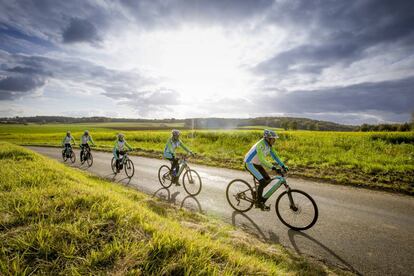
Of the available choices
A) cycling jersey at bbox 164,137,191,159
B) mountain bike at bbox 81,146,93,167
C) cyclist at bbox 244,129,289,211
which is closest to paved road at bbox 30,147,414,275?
cyclist at bbox 244,129,289,211

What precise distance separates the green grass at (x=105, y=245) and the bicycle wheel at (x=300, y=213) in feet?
4.58

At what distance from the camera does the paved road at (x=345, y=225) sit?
4.49 meters

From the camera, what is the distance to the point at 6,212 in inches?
157

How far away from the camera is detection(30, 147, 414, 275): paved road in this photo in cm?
449

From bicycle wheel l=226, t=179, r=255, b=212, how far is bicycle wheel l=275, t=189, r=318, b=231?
3.38ft

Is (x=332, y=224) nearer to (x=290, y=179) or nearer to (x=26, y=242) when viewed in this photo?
(x=290, y=179)

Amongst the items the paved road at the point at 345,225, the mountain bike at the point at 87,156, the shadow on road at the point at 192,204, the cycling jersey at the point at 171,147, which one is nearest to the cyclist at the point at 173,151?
the cycling jersey at the point at 171,147

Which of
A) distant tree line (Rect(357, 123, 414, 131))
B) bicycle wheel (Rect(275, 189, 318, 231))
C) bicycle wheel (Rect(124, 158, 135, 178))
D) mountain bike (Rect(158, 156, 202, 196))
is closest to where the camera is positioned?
bicycle wheel (Rect(275, 189, 318, 231))

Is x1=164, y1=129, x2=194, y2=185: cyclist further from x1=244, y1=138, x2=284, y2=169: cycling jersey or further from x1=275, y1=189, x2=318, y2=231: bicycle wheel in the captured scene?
x1=275, y1=189, x2=318, y2=231: bicycle wheel

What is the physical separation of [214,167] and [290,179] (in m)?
5.19

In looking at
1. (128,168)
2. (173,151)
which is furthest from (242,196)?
(128,168)

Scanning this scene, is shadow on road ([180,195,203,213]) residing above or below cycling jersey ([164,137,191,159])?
below

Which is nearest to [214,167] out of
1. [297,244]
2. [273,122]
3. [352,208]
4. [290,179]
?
[290,179]

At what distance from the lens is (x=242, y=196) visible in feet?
23.3
